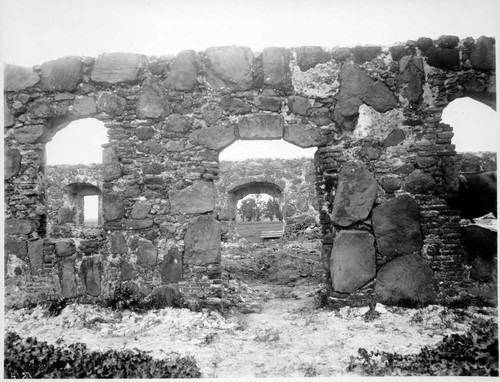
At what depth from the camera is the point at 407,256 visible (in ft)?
14.1

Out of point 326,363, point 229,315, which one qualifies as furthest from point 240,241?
point 326,363

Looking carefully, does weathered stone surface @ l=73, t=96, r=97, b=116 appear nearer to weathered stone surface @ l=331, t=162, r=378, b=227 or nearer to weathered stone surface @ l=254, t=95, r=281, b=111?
weathered stone surface @ l=254, t=95, r=281, b=111

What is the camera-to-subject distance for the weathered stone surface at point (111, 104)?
180 inches

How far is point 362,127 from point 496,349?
262 cm

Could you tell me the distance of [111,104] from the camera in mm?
4562

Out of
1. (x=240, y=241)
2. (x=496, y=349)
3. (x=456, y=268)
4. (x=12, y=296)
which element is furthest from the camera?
(x=240, y=241)

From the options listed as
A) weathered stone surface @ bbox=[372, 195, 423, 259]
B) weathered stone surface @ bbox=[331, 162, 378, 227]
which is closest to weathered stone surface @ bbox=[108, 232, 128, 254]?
weathered stone surface @ bbox=[331, 162, 378, 227]

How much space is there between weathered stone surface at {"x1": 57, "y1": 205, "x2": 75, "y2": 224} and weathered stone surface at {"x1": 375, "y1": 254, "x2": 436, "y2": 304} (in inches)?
461

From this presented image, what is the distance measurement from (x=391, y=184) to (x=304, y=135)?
1194 mm

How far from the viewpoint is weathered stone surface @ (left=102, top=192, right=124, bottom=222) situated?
4.56 metres

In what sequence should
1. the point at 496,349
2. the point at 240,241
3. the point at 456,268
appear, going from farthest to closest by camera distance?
1. the point at 240,241
2. the point at 456,268
3. the point at 496,349

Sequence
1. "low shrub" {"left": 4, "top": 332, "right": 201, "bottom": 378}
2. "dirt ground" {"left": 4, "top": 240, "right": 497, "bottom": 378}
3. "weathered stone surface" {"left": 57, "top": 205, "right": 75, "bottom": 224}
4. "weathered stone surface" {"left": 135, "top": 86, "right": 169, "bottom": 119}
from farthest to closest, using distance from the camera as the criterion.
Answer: "weathered stone surface" {"left": 57, "top": 205, "right": 75, "bottom": 224} < "weathered stone surface" {"left": 135, "top": 86, "right": 169, "bottom": 119} < "dirt ground" {"left": 4, "top": 240, "right": 497, "bottom": 378} < "low shrub" {"left": 4, "top": 332, "right": 201, "bottom": 378}

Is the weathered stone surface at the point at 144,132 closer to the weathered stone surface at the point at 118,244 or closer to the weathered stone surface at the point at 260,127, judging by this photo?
the weathered stone surface at the point at 260,127

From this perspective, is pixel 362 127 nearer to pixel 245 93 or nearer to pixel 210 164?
pixel 245 93
